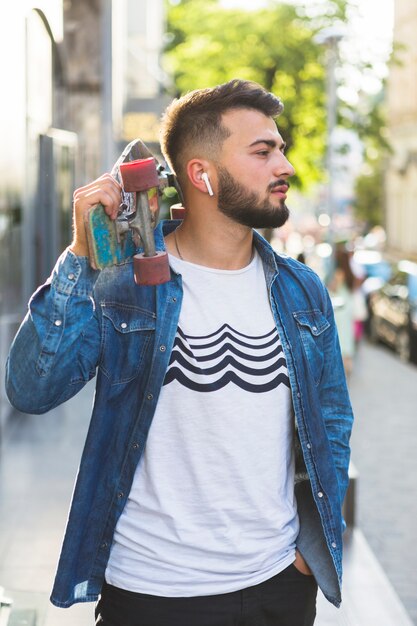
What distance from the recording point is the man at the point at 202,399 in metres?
2.55

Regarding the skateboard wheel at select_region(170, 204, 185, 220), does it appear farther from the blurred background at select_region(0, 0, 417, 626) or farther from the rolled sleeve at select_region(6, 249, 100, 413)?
the blurred background at select_region(0, 0, 417, 626)

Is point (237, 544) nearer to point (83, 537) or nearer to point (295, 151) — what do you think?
point (83, 537)

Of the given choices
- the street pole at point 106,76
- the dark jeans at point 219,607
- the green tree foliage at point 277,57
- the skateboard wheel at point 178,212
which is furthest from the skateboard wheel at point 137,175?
the green tree foliage at point 277,57

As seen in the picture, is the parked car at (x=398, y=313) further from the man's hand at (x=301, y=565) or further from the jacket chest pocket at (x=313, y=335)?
the man's hand at (x=301, y=565)

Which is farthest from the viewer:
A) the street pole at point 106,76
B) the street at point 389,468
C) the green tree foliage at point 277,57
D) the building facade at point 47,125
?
the green tree foliage at point 277,57

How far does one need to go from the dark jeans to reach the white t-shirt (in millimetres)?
25

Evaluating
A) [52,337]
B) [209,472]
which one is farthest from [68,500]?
[52,337]

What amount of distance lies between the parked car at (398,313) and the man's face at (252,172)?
1606 centimetres

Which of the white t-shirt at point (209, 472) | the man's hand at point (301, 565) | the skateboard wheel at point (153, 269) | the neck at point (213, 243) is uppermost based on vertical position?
the neck at point (213, 243)

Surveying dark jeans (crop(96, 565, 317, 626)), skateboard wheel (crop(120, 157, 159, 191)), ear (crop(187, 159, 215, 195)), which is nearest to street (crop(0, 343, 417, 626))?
dark jeans (crop(96, 565, 317, 626))

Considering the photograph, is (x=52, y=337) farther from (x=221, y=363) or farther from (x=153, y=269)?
(x=221, y=363)

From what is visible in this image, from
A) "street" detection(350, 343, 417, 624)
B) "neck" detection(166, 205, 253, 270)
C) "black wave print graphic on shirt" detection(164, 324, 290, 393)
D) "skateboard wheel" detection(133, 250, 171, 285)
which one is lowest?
"street" detection(350, 343, 417, 624)

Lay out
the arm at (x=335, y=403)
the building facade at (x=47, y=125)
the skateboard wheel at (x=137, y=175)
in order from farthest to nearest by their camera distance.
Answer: the building facade at (x=47, y=125) < the arm at (x=335, y=403) < the skateboard wheel at (x=137, y=175)

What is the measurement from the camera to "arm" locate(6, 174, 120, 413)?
2.47 metres
